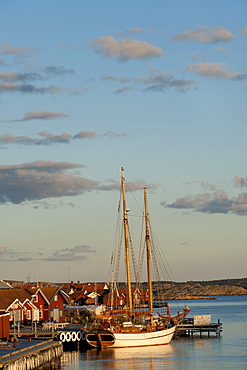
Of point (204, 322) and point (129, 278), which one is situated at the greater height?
point (129, 278)

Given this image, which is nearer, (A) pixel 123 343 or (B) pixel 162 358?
(B) pixel 162 358

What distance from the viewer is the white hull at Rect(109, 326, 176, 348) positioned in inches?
2724

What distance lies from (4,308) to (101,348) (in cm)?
1468

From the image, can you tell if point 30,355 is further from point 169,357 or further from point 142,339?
point 142,339

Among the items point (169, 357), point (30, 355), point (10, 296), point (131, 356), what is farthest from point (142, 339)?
point (30, 355)

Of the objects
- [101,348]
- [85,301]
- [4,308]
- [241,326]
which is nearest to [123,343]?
[101,348]

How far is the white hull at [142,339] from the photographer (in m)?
69.2

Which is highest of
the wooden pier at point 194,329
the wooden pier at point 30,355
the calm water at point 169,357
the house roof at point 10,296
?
the house roof at point 10,296

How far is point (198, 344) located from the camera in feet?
250

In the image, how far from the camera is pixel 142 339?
233ft

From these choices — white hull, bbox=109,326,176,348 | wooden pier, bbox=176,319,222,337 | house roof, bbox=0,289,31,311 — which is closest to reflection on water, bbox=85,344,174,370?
white hull, bbox=109,326,176,348

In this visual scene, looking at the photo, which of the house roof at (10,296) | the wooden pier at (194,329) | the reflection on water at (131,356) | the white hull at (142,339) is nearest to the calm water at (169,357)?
the reflection on water at (131,356)

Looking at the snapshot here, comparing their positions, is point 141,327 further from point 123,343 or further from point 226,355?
point 226,355

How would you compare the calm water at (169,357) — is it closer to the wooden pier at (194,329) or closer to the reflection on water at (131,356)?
the reflection on water at (131,356)
